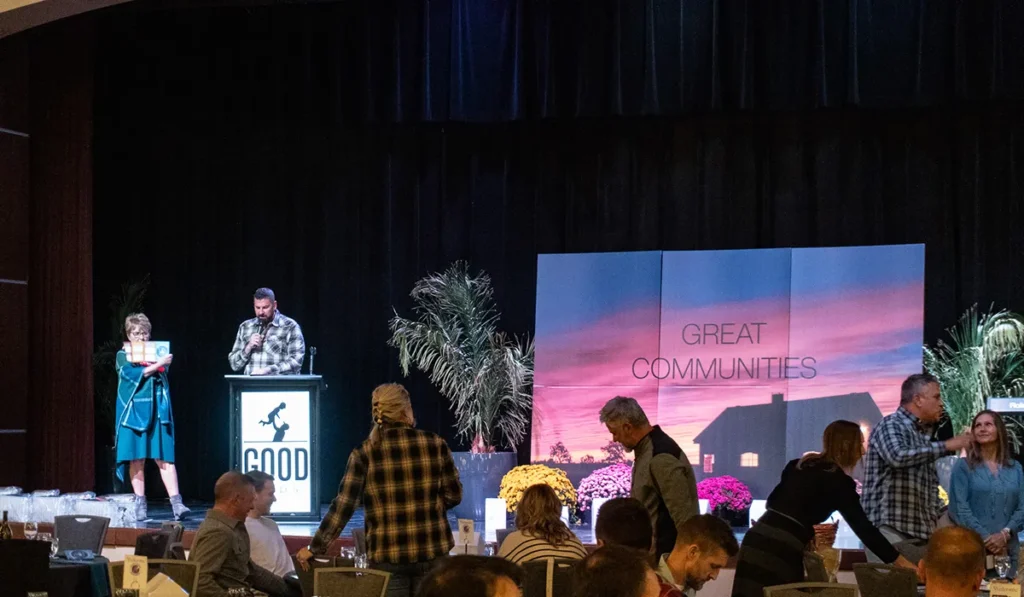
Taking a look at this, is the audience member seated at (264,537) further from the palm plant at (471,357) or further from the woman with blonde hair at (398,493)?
the palm plant at (471,357)

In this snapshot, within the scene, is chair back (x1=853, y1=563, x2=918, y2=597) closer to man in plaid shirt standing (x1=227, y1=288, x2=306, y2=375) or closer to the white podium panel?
the white podium panel

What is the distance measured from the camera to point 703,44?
33.8 ft

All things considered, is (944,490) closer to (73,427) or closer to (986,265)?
(986,265)

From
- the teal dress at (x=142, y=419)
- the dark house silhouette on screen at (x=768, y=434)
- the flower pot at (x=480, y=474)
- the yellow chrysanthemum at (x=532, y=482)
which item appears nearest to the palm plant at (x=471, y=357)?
the flower pot at (x=480, y=474)

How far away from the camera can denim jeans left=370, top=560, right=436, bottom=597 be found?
486 centimetres

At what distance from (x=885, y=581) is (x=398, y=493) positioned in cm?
172

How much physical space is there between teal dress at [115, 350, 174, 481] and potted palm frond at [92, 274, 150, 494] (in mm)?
1972

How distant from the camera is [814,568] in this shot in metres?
4.64

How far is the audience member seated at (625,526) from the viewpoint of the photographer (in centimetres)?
403

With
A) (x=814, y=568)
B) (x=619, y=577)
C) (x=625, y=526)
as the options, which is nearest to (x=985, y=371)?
(x=814, y=568)

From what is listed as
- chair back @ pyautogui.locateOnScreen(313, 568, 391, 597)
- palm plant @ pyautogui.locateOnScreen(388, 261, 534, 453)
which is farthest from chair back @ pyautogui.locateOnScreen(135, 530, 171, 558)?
palm plant @ pyautogui.locateOnScreen(388, 261, 534, 453)

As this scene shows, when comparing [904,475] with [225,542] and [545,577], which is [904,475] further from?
[225,542]

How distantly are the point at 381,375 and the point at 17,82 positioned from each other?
395cm

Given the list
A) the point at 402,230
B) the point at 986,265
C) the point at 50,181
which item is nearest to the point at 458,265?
the point at 402,230
